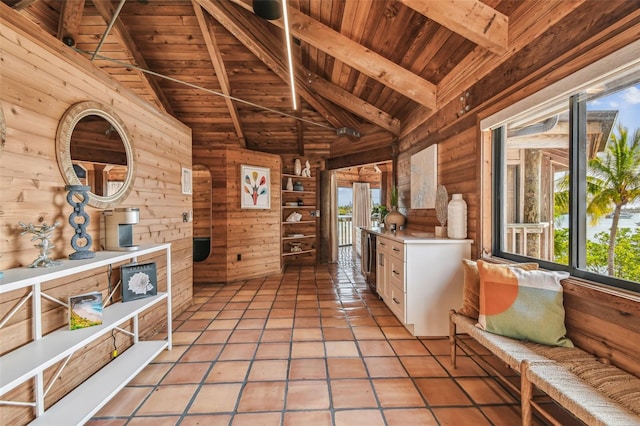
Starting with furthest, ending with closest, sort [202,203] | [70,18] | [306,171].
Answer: [306,171]
[202,203]
[70,18]

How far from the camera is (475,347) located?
2482 millimetres

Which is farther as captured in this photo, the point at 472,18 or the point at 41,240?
the point at 472,18

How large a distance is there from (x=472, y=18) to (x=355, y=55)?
1331 millimetres

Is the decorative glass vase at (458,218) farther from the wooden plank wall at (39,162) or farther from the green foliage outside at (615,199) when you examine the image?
the wooden plank wall at (39,162)

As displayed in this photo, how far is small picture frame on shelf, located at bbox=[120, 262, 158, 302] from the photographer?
2160 mm

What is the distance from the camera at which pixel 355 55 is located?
125 inches

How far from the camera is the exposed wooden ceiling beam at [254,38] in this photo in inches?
137

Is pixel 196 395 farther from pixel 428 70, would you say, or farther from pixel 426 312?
pixel 428 70

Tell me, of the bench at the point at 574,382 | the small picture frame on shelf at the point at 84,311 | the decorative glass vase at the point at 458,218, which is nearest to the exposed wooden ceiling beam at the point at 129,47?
the small picture frame on shelf at the point at 84,311

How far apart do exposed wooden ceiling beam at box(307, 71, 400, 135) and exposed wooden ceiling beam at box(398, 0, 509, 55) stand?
2.49 m

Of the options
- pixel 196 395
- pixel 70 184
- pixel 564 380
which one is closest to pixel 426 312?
pixel 564 380

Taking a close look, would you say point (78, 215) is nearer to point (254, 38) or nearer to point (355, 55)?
point (355, 55)

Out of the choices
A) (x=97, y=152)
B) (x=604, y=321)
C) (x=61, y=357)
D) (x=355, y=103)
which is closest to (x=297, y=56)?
(x=355, y=103)

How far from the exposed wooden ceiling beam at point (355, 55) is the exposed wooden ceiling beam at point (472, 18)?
1.02m
